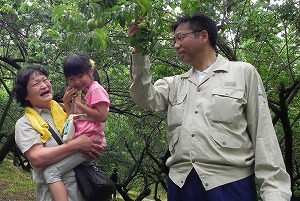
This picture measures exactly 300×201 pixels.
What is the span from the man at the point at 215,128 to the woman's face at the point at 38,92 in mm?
651

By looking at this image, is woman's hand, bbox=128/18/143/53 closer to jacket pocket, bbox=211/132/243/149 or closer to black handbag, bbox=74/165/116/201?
jacket pocket, bbox=211/132/243/149

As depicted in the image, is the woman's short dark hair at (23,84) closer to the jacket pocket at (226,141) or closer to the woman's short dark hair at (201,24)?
the woman's short dark hair at (201,24)

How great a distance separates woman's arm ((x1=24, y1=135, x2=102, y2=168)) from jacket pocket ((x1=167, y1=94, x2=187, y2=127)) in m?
0.56

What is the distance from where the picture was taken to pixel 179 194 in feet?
7.64

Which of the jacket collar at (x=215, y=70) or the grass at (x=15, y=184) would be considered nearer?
the jacket collar at (x=215, y=70)

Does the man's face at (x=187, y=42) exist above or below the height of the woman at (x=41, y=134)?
above

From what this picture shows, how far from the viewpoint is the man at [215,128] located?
7.22 feet

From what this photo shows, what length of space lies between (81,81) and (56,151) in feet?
1.70

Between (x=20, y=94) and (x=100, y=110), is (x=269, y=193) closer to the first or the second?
(x=100, y=110)

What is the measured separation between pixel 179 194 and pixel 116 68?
499cm

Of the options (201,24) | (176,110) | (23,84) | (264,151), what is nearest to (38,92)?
(23,84)

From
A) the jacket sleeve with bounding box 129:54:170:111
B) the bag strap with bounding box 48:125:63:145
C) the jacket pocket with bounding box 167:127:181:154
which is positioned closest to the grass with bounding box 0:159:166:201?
the bag strap with bounding box 48:125:63:145

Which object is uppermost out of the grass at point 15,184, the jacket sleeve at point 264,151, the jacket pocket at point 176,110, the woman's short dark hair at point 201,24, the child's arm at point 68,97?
the woman's short dark hair at point 201,24

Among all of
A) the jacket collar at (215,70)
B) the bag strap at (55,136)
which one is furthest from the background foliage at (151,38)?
the bag strap at (55,136)
